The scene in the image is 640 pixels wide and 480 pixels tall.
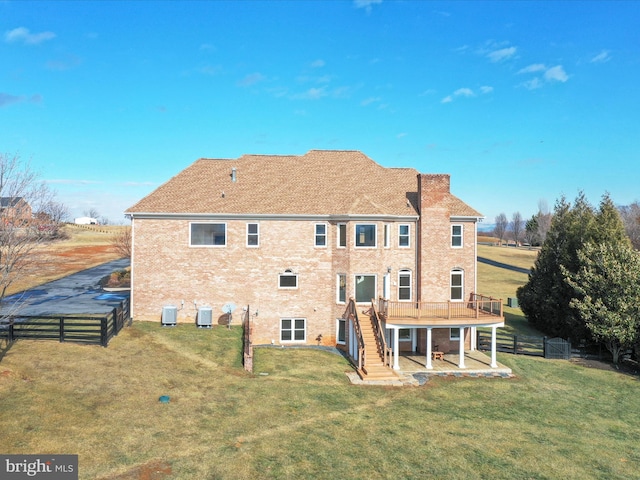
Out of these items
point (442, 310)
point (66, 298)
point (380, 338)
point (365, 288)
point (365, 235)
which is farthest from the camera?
point (66, 298)

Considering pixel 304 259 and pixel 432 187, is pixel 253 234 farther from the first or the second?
pixel 432 187

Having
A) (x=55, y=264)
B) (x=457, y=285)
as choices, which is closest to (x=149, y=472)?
(x=457, y=285)

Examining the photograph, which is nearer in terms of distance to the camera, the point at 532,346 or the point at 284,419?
the point at 284,419

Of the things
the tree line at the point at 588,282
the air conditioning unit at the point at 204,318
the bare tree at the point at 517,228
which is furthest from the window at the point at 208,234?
the bare tree at the point at 517,228

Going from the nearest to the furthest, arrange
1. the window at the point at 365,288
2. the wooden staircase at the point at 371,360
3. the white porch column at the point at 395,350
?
the wooden staircase at the point at 371,360 → the white porch column at the point at 395,350 → the window at the point at 365,288

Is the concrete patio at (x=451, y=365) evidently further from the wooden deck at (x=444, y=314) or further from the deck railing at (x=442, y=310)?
the deck railing at (x=442, y=310)
